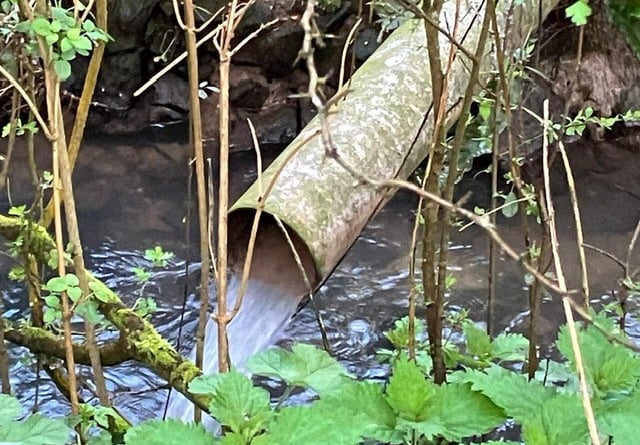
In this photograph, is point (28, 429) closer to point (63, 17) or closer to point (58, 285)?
point (58, 285)

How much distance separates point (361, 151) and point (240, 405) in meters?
0.93

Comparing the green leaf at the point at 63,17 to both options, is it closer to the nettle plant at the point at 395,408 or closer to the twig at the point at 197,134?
the twig at the point at 197,134

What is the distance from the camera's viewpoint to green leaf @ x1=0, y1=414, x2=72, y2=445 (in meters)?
1.24

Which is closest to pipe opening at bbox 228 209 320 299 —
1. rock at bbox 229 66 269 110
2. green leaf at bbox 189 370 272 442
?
green leaf at bbox 189 370 272 442

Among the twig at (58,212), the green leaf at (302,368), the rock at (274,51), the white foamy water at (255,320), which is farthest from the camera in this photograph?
the rock at (274,51)

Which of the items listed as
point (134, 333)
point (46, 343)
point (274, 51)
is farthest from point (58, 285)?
point (274, 51)

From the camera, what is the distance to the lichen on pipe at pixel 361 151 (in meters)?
1.89

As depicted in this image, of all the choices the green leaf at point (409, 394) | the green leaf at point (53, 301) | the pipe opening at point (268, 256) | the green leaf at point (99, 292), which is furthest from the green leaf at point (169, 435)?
the pipe opening at point (268, 256)

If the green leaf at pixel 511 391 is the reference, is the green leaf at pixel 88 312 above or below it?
above

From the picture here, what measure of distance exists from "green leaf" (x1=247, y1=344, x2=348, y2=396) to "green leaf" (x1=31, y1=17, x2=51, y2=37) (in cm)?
62

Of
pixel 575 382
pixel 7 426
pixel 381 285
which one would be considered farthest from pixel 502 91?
pixel 381 285

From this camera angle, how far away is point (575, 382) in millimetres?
1499

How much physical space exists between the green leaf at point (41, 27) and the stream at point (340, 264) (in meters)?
1.55

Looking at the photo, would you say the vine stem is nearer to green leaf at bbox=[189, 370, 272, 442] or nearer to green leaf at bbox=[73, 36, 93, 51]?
green leaf at bbox=[73, 36, 93, 51]
